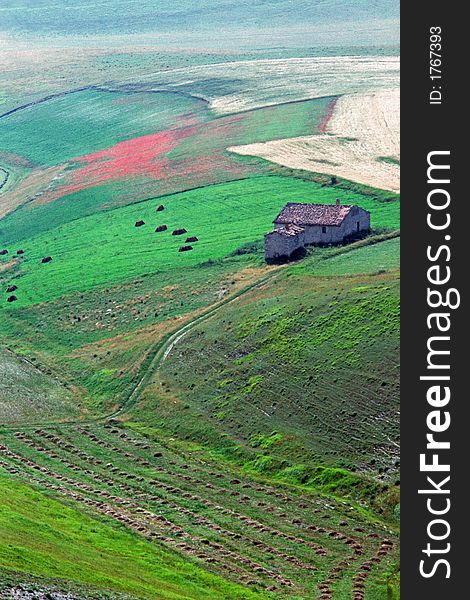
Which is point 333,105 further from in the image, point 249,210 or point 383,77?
point 249,210

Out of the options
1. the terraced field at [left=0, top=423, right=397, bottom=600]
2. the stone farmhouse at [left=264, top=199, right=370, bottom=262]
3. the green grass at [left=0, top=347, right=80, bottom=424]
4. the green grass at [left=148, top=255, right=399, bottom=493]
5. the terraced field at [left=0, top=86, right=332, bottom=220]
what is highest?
the terraced field at [left=0, top=86, right=332, bottom=220]

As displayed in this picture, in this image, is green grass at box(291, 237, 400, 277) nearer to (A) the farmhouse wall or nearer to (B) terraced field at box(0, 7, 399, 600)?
(B) terraced field at box(0, 7, 399, 600)

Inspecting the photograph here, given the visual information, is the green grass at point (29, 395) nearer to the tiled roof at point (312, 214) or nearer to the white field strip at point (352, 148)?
the tiled roof at point (312, 214)

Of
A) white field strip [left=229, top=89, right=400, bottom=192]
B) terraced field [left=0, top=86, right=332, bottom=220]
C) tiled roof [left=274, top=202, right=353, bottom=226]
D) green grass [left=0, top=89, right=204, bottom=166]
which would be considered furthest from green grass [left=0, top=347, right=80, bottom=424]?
green grass [left=0, top=89, right=204, bottom=166]

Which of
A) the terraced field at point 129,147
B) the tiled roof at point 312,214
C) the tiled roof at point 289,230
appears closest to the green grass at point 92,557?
the tiled roof at point 289,230

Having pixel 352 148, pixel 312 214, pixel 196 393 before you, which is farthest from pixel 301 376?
pixel 352 148

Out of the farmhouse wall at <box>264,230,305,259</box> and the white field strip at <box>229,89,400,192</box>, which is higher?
the white field strip at <box>229,89,400,192</box>

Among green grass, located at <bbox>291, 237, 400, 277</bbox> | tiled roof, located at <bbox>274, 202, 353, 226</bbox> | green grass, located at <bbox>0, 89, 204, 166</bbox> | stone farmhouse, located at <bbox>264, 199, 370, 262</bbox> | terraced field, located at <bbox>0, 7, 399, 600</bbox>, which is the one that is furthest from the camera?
green grass, located at <bbox>0, 89, 204, 166</bbox>
